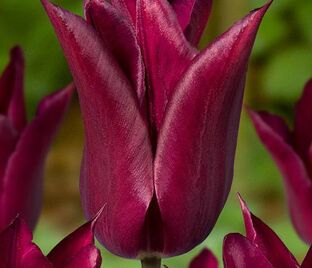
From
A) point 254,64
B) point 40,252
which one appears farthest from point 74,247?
point 254,64

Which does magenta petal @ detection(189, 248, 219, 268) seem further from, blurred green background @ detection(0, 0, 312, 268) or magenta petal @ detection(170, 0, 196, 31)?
blurred green background @ detection(0, 0, 312, 268)

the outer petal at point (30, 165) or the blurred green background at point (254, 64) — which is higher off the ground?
the outer petal at point (30, 165)

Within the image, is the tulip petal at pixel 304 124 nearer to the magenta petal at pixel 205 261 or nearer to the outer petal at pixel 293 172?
the outer petal at pixel 293 172

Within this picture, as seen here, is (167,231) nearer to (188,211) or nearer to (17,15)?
(188,211)

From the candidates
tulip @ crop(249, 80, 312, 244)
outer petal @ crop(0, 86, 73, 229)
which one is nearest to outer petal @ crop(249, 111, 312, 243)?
tulip @ crop(249, 80, 312, 244)

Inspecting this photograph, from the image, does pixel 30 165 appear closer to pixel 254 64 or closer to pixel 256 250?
pixel 256 250

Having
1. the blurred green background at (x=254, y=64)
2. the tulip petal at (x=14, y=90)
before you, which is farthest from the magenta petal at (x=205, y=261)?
the blurred green background at (x=254, y=64)

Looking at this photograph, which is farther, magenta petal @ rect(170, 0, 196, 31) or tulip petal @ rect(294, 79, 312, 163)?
tulip petal @ rect(294, 79, 312, 163)
